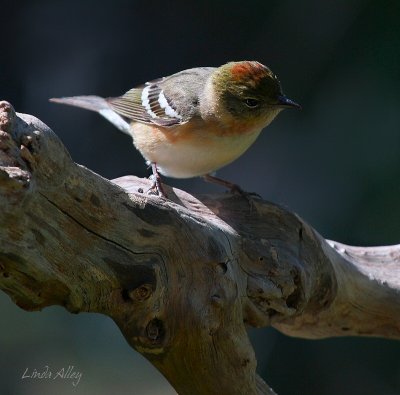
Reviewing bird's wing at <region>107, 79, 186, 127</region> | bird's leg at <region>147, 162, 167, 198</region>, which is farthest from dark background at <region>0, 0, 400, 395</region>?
bird's leg at <region>147, 162, 167, 198</region>

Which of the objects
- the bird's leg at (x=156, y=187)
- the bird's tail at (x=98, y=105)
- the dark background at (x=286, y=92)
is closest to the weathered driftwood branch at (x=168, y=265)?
the bird's leg at (x=156, y=187)

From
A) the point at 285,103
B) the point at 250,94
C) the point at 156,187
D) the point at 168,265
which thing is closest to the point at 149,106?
the point at 250,94

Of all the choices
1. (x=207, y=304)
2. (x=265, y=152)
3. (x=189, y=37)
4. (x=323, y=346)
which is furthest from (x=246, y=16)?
(x=207, y=304)

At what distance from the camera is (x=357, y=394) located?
19.9 ft

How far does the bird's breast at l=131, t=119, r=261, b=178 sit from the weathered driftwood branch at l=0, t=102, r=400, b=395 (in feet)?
1.05

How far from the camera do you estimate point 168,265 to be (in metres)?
3.12

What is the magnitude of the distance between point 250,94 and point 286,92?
8.18ft

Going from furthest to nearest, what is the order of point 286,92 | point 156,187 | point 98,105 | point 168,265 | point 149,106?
point 286,92 < point 98,105 < point 149,106 < point 156,187 < point 168,265

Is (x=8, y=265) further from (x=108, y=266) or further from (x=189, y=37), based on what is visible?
(x=189, y=37)

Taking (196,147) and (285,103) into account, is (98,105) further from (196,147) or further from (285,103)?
(285,103)

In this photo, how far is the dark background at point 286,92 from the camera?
6051 mm

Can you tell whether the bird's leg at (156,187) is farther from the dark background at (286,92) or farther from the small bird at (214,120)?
the dark background at (286,92)

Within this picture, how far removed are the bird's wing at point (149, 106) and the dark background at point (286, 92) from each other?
1.43 m

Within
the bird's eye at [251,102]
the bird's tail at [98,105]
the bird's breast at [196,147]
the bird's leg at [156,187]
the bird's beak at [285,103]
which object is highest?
the bird's beak at [285,103]
